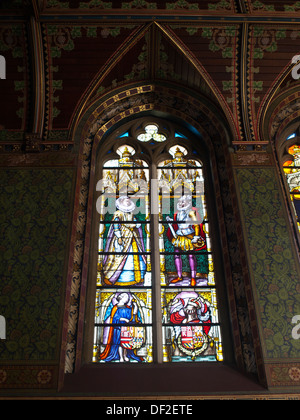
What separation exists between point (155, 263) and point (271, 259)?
1429mm

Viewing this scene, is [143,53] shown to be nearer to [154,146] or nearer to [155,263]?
[154,146]

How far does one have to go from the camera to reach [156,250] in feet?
20.2

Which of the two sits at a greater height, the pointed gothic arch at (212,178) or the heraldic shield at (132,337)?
the pointed gothic arch at (212,178)

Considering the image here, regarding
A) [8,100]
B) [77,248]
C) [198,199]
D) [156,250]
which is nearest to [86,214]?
[77,248]

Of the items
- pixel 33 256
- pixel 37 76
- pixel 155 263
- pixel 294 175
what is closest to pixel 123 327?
pixel 155 263

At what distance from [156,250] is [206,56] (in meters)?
3.16

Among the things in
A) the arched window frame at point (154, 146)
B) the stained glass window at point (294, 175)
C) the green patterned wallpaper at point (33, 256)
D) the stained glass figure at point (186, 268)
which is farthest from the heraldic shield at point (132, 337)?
the stained glass window at point (294, 175)

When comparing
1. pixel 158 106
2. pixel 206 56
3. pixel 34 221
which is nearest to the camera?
pixel 34 221

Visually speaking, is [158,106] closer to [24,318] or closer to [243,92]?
[243,92]

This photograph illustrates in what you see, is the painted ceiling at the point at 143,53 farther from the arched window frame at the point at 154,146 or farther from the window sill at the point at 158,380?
the window sill at the point at 158,380

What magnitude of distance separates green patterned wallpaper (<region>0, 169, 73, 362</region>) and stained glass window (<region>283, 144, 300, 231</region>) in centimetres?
310

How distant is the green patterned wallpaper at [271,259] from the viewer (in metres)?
5.12

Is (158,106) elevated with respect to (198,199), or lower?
elevated

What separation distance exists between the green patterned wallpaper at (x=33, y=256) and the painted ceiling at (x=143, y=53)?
3.36 feet
